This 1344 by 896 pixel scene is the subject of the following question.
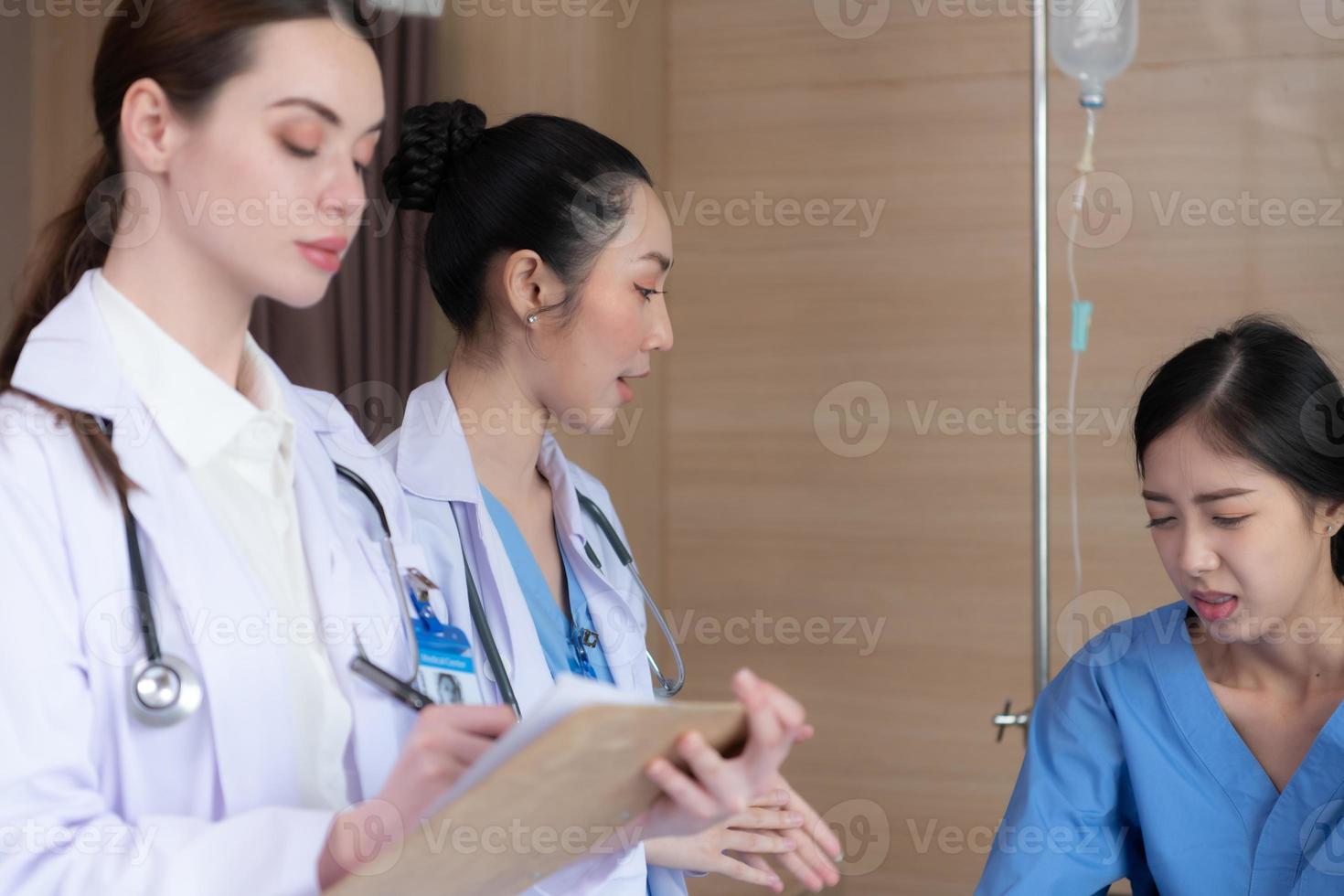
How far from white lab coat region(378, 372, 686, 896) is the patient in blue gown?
55 cm

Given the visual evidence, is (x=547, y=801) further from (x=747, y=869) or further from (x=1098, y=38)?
(x=1098, y=38)

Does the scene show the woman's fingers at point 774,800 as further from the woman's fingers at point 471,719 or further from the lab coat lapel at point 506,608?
the woman's fingers at point 471,719

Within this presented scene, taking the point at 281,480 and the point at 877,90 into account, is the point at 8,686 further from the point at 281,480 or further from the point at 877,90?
the point at 877,90

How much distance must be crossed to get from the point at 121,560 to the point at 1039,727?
1311 mm

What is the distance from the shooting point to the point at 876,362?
3.26 m

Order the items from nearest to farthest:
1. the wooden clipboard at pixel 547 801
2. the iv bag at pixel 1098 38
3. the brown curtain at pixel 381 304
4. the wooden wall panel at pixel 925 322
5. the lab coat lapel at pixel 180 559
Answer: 1. the wooden clipboard at pixel 547 801
2. the lab coat lapel at pixel 180 559
3. the iv bag at pixel 1098 38
4. the brown curtain at pixel 381 304
5. the wooden wall panel at pixel 925 322

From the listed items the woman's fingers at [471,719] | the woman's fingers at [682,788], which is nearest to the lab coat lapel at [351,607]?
the woman's fingers at [471,719]

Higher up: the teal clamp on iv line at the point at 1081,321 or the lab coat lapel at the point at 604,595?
the teal clamp on iv line at the point at 1081,321

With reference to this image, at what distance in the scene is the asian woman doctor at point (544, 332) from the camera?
68.0 inches

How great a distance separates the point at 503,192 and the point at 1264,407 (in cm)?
108

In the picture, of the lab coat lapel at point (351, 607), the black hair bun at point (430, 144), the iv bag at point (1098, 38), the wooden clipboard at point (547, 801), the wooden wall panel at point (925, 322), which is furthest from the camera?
the wooden wall panel at point (925, 322)

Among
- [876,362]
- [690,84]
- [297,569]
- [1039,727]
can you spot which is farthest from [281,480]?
[690,84]

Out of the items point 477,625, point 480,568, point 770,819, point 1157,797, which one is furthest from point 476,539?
point 1157,797

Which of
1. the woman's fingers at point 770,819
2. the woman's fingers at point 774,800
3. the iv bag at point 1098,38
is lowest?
the woman's fingers at point 770,819
